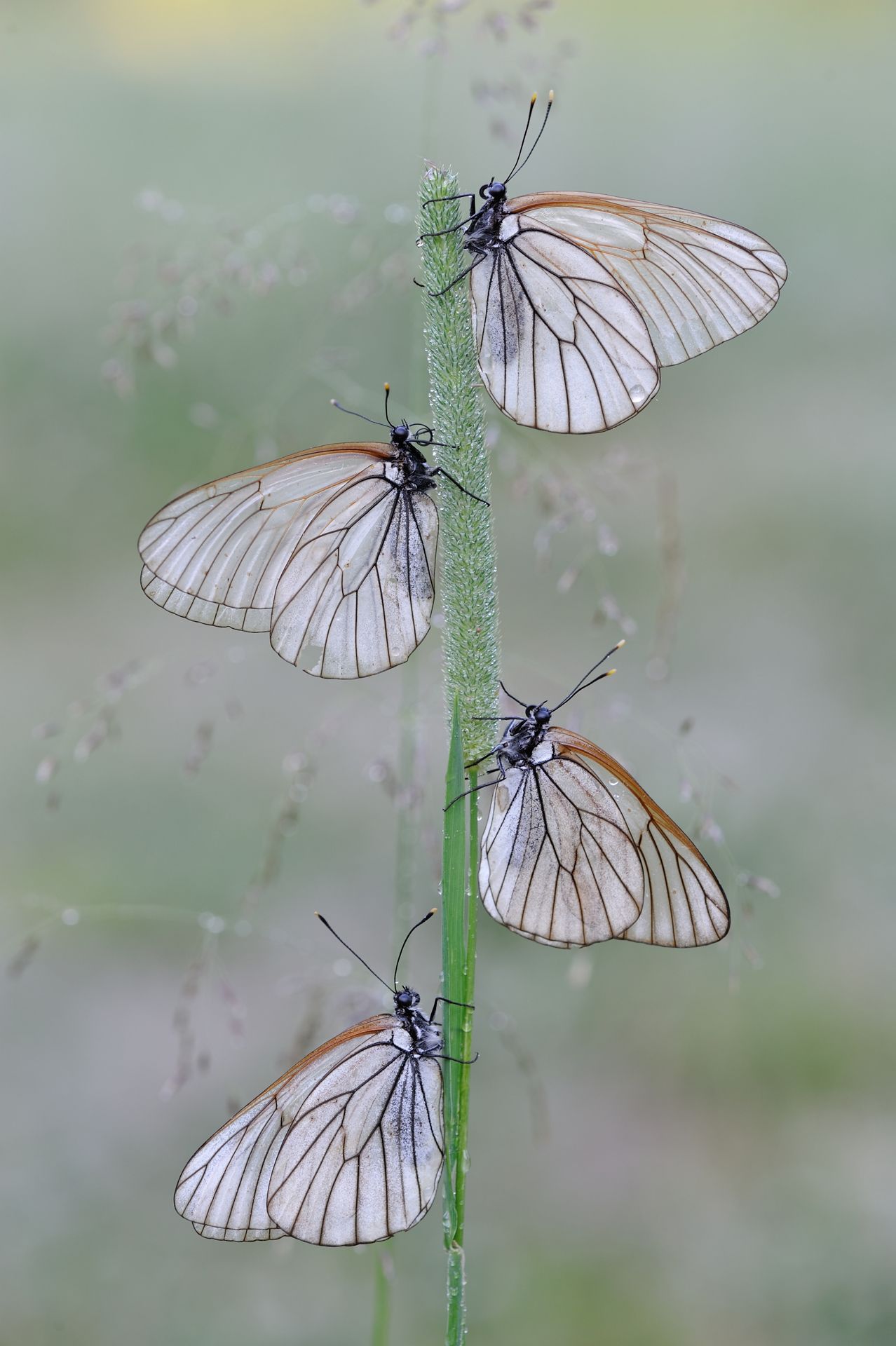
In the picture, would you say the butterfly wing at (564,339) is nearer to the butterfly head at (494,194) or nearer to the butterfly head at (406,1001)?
the butterfly head at (494,194)

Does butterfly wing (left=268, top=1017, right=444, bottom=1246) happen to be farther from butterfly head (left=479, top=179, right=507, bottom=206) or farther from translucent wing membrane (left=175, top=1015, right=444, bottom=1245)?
butterfly head (left=479, top=179, right=507, bottom=206)

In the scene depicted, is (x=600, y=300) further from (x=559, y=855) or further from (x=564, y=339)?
(x=559, y=855)

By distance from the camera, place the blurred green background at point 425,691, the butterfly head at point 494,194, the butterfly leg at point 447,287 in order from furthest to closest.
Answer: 1. the blurred green background at point 425,691
2. the butterfly head at point 494,194
3. the butterfly leg at point 447,287

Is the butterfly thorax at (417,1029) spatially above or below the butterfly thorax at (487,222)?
below

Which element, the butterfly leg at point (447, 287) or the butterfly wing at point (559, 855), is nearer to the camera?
the butterfly leg at point (447, 287)

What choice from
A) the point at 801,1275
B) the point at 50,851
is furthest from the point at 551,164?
the point at 801,1275

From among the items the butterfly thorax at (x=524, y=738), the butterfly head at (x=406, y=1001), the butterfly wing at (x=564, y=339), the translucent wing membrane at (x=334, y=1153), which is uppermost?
the butterfly wing at (x=564, y=339)

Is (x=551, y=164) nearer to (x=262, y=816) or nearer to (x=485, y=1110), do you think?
(x=262, y=816)

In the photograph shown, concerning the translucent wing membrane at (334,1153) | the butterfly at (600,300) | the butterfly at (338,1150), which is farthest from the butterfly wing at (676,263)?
the translucent wing membrane at (334,1153)
